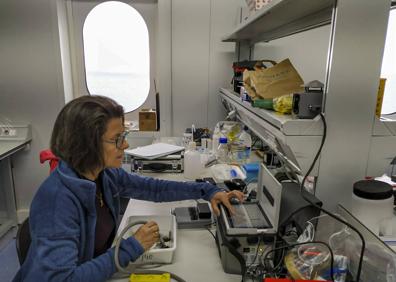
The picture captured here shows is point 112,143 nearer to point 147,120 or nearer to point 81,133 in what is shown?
point 81,133

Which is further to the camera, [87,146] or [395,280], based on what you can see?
[87,146]

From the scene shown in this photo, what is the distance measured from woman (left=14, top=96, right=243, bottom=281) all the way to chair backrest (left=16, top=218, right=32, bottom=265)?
75 mm

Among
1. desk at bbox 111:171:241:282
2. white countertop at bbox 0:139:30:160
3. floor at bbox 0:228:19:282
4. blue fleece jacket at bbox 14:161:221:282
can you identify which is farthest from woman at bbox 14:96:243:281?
white countertop at bbox 0:139:30:160

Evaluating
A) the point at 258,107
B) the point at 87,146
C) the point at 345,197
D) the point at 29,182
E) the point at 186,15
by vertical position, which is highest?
the point at 186,15

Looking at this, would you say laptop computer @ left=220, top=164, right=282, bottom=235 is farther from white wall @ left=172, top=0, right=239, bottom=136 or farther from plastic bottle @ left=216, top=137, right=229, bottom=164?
white wall @ left=172, top=0, right=239, bottom=136

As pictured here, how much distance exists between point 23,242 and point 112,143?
0.49m

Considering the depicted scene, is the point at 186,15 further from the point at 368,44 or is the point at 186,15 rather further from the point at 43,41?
the point at 368,44

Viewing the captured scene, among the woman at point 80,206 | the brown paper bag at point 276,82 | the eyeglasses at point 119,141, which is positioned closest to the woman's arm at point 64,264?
the woman at point 80,206

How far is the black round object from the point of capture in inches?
40.1

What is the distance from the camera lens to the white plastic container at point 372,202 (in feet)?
3.36

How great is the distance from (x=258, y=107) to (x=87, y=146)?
76 cm

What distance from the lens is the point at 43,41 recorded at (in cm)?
268

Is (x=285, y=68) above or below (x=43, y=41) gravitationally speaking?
below

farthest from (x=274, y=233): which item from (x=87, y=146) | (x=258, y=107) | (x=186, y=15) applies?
(x=186, y=15)
